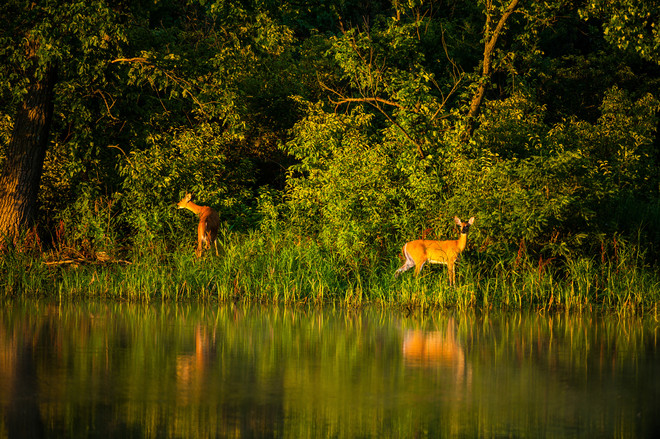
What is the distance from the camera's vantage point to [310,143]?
22359 millimetres

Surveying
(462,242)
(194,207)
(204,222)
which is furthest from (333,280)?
(194,207)

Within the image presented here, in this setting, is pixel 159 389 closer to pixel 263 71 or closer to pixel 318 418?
pixel 318 418

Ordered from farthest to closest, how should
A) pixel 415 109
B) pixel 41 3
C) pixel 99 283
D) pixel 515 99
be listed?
pixel 515 99 < pixel 415 109 < pixel 41 3 < pixel 99 283

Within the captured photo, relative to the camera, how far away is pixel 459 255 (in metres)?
17.1

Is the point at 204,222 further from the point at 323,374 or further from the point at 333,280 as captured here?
the point at 323,374

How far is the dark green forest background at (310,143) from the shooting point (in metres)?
18.3

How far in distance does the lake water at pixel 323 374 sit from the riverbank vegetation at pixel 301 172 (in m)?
2.40

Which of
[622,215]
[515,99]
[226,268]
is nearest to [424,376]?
[226,268]

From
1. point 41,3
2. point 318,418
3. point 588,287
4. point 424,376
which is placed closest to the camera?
point 318,418

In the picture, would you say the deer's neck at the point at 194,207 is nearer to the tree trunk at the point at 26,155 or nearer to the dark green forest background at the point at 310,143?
the dark green forest background at the point at 310,143

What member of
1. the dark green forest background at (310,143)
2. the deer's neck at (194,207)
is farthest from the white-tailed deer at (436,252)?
the deer's neck at (194,207)

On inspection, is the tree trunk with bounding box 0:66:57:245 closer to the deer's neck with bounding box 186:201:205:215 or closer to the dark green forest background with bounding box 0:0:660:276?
the dark green forest background with bounding box 0:0:660:276

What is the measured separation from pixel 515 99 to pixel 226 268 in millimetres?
10531

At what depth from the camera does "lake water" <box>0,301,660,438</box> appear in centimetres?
787
